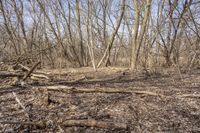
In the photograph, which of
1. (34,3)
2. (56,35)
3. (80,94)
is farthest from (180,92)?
(34,3)

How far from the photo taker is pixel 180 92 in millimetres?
5160

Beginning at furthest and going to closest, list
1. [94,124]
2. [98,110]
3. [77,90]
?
[77,90] < [98,110] < [94,124]

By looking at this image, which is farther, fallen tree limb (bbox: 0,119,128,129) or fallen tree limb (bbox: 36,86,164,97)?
fallen tree limb (bbox: 36,86,164,97)

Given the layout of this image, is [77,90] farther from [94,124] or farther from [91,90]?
[94,124]

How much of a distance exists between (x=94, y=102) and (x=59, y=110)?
66 centimetres

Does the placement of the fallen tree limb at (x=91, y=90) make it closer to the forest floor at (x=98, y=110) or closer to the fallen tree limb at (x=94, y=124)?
the forest floor at (x=98, y=110)

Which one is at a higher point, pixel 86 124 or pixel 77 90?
pixel 77 90

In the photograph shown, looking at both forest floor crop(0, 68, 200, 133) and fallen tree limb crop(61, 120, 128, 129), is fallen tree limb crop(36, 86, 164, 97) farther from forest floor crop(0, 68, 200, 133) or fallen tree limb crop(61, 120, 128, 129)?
fallen tree limb crop(61, 120, 128, 129)

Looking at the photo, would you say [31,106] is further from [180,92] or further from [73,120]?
[180,92]

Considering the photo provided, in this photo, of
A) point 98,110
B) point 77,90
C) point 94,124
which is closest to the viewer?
point 94,124

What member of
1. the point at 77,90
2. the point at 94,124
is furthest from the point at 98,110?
the point at 77,90

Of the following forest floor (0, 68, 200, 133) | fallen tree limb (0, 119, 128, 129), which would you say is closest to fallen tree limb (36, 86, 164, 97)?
forest floor (0, 68, 200, 133)

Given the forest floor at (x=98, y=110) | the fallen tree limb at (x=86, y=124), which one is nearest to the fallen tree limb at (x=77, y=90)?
the forest floor at (x=98, y=110)

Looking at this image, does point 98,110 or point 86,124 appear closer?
point 86,124
